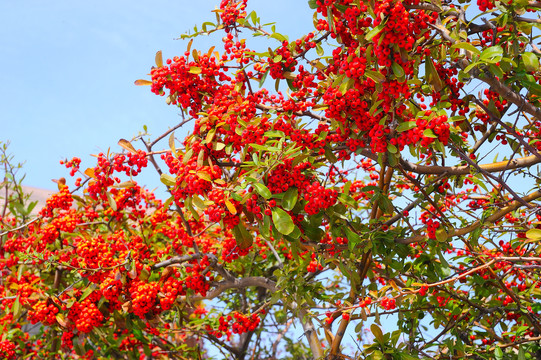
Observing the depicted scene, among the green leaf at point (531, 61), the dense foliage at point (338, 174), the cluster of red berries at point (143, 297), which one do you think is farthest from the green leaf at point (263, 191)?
the cluster of red berries at point (143, 297)

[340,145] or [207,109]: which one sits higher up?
[207,109]

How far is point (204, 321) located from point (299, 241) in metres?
2.10

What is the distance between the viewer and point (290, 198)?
2752mm

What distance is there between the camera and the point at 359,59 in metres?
2.59

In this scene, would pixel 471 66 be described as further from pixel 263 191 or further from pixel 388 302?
pixel 388 302

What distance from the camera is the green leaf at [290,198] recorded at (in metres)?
2.70

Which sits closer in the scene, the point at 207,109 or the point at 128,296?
the point at 207,109

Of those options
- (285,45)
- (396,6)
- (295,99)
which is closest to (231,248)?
(295,99)

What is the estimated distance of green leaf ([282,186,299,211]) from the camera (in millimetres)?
2697

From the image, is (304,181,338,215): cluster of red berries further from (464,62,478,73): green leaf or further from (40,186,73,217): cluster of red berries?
(40,186,73,217): cluster of red berries

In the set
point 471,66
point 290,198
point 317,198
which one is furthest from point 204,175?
point 471,66

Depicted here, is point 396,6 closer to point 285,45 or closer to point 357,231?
point 285,45

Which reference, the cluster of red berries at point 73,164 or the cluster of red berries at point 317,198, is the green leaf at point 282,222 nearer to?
the cluster of red berries at point 317,198

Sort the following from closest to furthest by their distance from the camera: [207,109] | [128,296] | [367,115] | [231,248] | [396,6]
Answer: [396,6], [367,115], [207,109], [231,248], [128,296]
